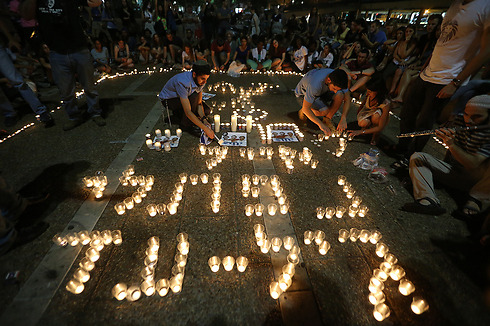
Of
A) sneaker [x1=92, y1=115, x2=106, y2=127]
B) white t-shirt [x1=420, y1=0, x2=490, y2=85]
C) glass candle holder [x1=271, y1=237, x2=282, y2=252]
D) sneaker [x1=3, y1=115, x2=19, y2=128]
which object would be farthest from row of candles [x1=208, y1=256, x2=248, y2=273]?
sneaker [x1=3, y1=115, x2=19, y2=128]

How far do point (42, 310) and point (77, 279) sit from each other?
31 centimetres

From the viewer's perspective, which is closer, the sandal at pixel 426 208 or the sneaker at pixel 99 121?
the sandal at pixel 426 208

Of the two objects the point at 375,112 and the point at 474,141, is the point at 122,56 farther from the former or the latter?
the point at 474,141

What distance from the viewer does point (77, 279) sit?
2.15m

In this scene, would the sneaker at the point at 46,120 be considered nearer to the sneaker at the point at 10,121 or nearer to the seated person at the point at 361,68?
the sneaker at the point at 10,121

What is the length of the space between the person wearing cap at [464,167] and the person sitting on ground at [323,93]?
177 centimetres

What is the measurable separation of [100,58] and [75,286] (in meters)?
10.4

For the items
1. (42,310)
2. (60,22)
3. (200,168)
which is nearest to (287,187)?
(200,168)

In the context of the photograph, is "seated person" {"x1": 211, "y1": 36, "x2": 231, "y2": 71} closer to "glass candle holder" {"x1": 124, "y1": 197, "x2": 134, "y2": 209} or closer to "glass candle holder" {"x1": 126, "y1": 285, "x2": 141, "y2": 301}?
"glass candle holder" {"x1": 124, "y1": 197, "x2": 134, "y2": 209}

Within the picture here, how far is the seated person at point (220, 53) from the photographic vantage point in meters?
10.2

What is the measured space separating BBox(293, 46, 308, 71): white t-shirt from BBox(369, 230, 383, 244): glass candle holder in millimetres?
9447

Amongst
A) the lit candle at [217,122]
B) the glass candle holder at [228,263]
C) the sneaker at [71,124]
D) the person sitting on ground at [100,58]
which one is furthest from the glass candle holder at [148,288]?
the person sitting on ground at [100,58]

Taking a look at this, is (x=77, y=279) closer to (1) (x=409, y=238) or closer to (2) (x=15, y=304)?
(2) (x=15, y=304)

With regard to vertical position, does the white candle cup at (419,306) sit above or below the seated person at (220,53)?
below
